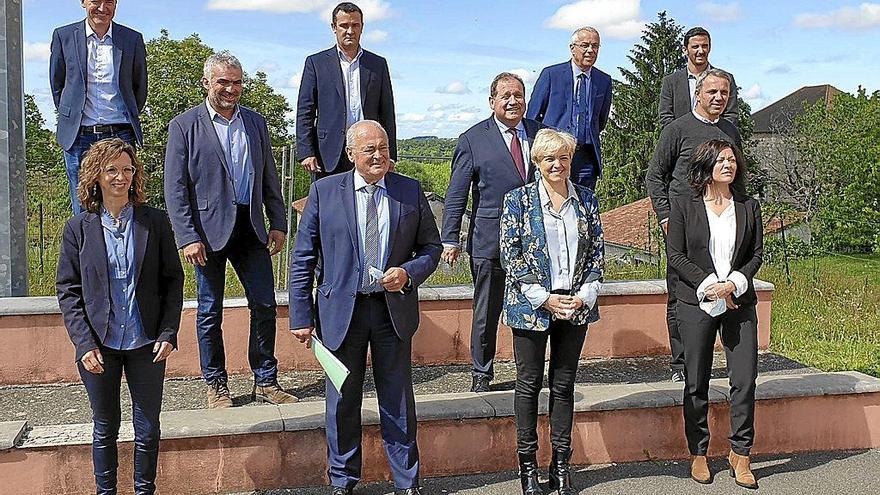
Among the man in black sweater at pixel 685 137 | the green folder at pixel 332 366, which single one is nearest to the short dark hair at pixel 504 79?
the man in black sweater at pixel 685 137

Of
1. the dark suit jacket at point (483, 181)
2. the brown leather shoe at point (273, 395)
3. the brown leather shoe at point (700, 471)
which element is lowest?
the brown leather shoe at point (700, 471)

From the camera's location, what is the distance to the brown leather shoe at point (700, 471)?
5.12 meters

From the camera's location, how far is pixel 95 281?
4.15 m

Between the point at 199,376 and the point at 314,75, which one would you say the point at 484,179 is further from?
the point at 199,376

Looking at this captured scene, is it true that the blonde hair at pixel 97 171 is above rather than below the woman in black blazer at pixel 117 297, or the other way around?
above

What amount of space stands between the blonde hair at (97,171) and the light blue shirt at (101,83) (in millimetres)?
1930

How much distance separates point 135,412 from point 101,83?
8.54 ft

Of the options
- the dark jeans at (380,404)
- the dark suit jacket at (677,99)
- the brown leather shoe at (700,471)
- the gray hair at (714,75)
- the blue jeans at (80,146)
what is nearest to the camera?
the dark jeans at (380,404)

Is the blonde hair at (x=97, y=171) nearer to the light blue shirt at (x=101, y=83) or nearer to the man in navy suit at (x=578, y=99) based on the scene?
the light blue shirt at (x=101, y=83)

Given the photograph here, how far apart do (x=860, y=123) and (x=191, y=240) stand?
3098cm

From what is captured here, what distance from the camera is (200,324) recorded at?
5.59 m

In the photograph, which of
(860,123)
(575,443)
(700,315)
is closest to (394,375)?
(575,443)

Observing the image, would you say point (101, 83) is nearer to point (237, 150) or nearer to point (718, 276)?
point (237, 150)

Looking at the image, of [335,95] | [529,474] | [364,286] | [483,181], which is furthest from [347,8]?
[529,474]
